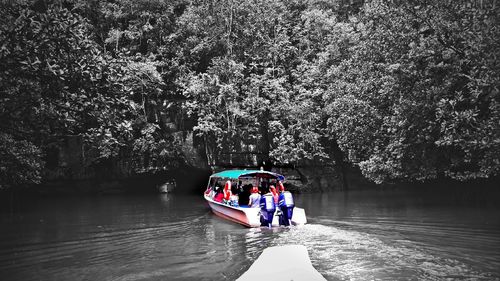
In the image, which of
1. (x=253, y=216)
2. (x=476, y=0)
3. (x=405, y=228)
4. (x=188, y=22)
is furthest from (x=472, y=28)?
(x=188, y=22)

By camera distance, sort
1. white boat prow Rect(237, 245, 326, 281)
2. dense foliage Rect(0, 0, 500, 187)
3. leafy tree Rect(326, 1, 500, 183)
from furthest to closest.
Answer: leafy tree Rect(326, 1, 500, 183), dense foliage Rect(0, 0, 500, 187), white boat prow Rect(237, 245, 326, 281)

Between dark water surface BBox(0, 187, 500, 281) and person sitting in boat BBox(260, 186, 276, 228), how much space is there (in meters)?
0.49

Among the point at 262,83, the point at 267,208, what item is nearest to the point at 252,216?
the point at 267,208

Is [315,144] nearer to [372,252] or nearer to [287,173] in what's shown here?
[287,173]

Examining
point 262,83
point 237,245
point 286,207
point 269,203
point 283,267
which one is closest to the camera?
point 283,267

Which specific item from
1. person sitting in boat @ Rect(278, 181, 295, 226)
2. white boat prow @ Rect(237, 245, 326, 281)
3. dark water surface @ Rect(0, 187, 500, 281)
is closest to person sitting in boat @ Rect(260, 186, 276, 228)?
person sitting in boat @ Rect(278, 181, 295, 226)

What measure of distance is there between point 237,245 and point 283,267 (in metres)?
4.35

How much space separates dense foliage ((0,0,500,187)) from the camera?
1089 centimetres

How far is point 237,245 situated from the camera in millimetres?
13617

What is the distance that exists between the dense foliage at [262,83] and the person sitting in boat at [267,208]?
557 centimetres

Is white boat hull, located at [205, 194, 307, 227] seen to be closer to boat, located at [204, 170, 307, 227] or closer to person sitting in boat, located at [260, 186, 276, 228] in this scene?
boat, located at [204, 170, 307, 227]

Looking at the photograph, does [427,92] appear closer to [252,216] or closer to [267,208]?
[267,208]

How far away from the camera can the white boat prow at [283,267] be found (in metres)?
8.62

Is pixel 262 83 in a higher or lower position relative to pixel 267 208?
higher
